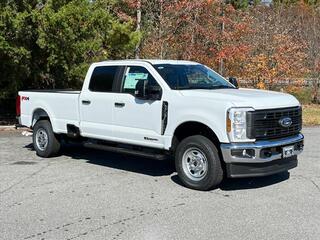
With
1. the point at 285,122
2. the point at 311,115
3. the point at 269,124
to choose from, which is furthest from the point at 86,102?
the point at 311,115

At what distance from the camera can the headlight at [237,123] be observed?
6.93 metres

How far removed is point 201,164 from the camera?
7.41 meters

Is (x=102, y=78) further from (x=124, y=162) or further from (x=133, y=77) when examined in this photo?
(x=124, y=162)

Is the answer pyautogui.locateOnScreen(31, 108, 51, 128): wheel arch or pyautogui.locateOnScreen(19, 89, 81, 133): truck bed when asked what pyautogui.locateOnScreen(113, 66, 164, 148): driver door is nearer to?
pyautogui.locateOnScreen(19, 89, 81, 133): truck bed

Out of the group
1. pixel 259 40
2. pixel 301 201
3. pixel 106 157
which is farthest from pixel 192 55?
pixel 301 201

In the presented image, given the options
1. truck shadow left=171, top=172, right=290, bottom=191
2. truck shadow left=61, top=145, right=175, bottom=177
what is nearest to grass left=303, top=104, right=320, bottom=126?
→ truck shadow left=61, top=145, right=175, bottom=177

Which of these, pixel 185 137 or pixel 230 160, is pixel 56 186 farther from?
pixel 230 160

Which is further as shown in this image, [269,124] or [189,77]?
[189,77]

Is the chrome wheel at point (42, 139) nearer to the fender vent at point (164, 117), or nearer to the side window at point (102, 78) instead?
the side window at point (102, 78)

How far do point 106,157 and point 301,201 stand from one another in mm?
4475

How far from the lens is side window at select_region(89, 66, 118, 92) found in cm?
883

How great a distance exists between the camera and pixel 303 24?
24047 mm

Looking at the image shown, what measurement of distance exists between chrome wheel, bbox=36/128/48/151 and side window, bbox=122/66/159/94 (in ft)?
7.64

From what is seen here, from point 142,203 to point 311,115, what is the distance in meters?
12.3
